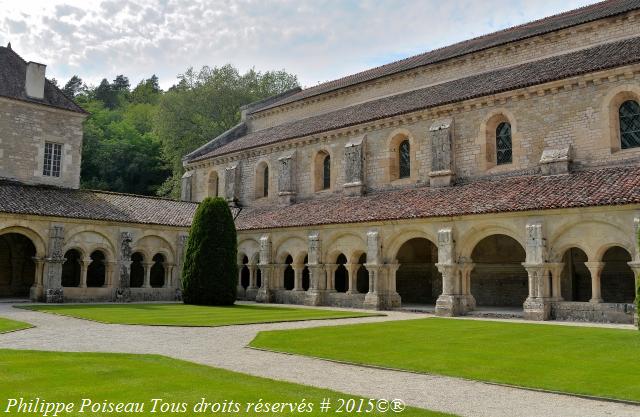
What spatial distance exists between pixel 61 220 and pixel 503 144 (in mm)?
21301

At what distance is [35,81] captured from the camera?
31859 mm

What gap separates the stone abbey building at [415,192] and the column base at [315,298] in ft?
0.36

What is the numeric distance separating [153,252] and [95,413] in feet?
84.8

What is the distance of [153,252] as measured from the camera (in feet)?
102

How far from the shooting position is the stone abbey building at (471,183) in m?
20.2

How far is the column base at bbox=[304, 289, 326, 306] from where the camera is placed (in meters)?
27.2

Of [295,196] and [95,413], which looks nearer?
[95,413]

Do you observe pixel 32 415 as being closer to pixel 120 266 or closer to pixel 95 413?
pixel 95 413

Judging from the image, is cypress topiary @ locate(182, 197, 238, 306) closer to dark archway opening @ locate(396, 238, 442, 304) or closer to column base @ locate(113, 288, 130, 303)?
column base @ locate(113, 288, 130, 303)

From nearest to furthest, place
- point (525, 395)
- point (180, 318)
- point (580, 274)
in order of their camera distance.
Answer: point (525, 395) < point (180, 318) < point (580, 274)

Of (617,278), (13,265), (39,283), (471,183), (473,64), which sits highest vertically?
(473,64)

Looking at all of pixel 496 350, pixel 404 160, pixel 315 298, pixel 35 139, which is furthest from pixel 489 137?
pixel 35 139

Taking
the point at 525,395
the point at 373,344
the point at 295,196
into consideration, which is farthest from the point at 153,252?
the point at 525,395

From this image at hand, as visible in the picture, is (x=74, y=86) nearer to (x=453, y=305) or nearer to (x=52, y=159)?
(x=52, y=159)
